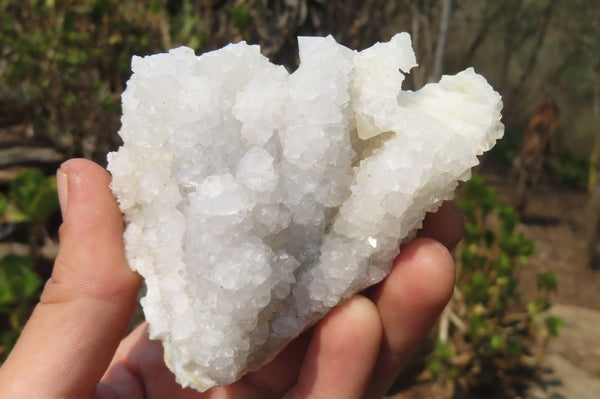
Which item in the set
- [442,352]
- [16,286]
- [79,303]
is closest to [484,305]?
[442,352]

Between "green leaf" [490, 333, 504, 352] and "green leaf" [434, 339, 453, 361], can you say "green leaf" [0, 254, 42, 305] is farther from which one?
"green leaf" [490, 333, 504, 352]

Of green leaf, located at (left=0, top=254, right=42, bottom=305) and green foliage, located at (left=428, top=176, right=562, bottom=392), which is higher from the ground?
green leaf, located at (left=0, top=254, right=42, bottom=305)

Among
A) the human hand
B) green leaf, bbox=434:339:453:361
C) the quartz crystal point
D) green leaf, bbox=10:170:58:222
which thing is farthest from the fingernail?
green leaf, bbox=434:339:453:361

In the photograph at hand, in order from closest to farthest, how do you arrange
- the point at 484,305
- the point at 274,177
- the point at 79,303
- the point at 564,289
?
the point at 274,177, the point at 79,303, the point at 484,305, the point at 564,289

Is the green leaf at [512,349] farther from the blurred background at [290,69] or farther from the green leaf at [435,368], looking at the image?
the green leaf at [435,368]

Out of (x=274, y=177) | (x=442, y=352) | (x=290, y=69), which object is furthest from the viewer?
(x=442, y=352)

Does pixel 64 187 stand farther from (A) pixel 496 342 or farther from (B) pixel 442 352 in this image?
(A) pixel 496 342
